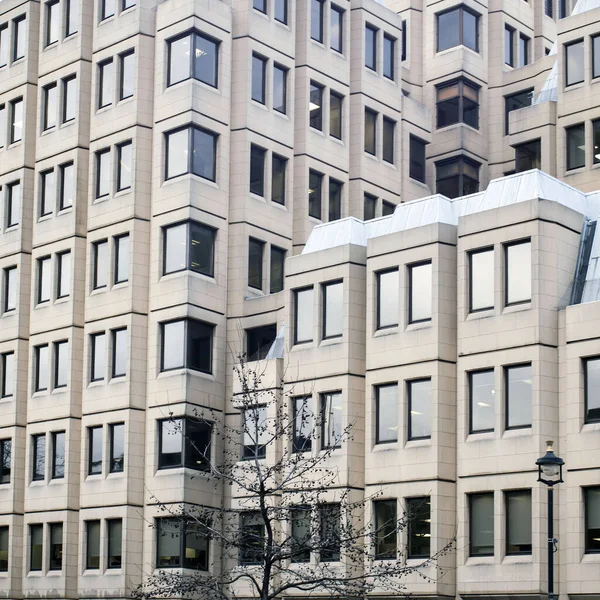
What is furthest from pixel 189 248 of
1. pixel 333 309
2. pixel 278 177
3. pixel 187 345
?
pixel 333 309

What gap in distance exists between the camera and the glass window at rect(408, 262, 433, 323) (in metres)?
53.8

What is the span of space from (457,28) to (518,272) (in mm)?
31706

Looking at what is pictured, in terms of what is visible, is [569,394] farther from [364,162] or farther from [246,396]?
[364,162]

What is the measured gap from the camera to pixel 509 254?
5169 cm

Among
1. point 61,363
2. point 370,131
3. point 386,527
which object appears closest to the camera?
point 386,527

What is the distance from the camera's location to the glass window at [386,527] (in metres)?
52.9

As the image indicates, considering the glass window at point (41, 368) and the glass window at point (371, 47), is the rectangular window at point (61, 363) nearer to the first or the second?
the glass window at point (41, 368)

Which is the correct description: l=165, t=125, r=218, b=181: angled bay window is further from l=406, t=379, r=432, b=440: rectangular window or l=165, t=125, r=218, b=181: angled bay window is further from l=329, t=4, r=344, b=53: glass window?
l=406, t=379, r=432, b=440: rectangular window

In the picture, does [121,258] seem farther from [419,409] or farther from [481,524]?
[481,524]

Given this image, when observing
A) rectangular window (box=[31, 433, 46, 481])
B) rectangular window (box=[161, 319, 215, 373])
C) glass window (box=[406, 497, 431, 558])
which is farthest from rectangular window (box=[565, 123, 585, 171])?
rectangular window (box=[31, 433, 46, 481])

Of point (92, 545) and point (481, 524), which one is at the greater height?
point (481, 524)

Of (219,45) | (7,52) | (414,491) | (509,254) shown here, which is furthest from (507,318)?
(7,52)

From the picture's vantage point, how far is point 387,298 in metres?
55.4

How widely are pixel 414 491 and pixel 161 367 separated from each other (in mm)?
15320
